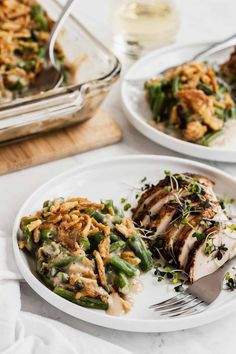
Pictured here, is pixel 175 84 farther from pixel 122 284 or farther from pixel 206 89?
pixel 122 284

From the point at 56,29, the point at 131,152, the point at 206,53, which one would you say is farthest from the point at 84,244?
the point at 206,53

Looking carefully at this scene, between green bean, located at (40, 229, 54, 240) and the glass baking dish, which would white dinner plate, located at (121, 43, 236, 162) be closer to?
the glass baking dish

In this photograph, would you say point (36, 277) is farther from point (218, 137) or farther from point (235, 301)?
point (218, 137)

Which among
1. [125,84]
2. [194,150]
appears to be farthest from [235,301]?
[125,84]

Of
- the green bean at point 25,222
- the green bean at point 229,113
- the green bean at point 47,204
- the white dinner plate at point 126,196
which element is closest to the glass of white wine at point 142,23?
the green bean at point 229,113

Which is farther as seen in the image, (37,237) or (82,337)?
(37,237)

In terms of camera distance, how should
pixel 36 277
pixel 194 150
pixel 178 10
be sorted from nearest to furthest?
1. pixel 36 277
2. pixel 194 150
3. pixel 178 10

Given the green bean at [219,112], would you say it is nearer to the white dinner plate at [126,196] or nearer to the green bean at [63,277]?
the white dinner plate at [126,196]

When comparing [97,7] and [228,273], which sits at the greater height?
[228,273]
